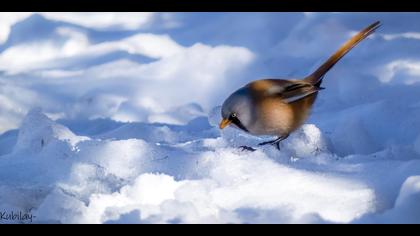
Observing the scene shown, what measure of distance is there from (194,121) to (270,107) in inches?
48.4

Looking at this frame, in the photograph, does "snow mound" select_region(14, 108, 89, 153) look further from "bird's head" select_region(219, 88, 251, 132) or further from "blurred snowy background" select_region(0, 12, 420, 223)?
"bird's head" select_region(219, 88, 251, 132)

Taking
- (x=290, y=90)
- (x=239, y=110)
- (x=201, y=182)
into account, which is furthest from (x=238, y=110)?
(x=201, y=182)

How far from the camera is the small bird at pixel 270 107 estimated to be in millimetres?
2012

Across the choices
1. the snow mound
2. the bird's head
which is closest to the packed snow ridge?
the snow mound

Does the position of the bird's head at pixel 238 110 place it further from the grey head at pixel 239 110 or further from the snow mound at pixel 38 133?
the snow mound at pixel 38 133

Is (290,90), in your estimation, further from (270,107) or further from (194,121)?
(194,121)

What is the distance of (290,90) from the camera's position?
212 centimetres

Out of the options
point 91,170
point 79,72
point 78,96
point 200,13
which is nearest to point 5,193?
point 91,170

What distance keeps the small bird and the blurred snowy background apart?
0.09m

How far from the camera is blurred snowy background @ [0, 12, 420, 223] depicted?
1639mm
